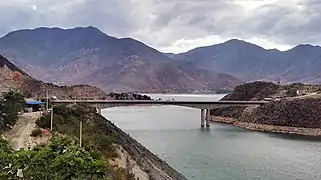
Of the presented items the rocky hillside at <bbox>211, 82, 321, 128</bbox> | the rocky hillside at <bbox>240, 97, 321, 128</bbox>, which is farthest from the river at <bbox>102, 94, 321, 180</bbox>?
the rocky hillside at <bbox>211, 82, 321, 128</bbox>

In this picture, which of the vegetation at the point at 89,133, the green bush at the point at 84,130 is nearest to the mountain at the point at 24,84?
the green bush at the point at 84,130

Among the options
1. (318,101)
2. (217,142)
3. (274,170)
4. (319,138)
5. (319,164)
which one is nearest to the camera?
(274,170)

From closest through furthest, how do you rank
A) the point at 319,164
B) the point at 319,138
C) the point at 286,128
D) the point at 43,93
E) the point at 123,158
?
1. the point at 123,158
2. the point at 319,164
3. the point at 319,138
4. the point at 286,128
5. the point at 43,93

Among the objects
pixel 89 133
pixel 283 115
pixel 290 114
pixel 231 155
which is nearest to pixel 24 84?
pixel 283 115

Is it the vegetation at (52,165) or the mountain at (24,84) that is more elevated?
the mountain at (24,84)

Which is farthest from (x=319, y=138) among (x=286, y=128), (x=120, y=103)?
(x=120, y=103)

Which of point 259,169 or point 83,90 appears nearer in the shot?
point 259,169

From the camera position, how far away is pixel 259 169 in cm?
3362

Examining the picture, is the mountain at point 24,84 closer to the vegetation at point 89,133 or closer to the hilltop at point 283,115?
the hilltop at point 283,115

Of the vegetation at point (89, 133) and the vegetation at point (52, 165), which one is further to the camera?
the vegetation at point (89, 133)

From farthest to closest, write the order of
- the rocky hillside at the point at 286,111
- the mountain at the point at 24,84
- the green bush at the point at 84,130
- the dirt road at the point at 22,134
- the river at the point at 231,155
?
the mountain at the point at 24,84 → the rocky hillside at the point at 286,111 → the river at the point at 231,155 → the green bush at the point at 84,130 → the dirt road at the point at 22,134

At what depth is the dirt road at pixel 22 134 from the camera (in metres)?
27.1

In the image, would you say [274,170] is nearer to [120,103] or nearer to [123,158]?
[123,158]

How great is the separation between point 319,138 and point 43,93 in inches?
2157
